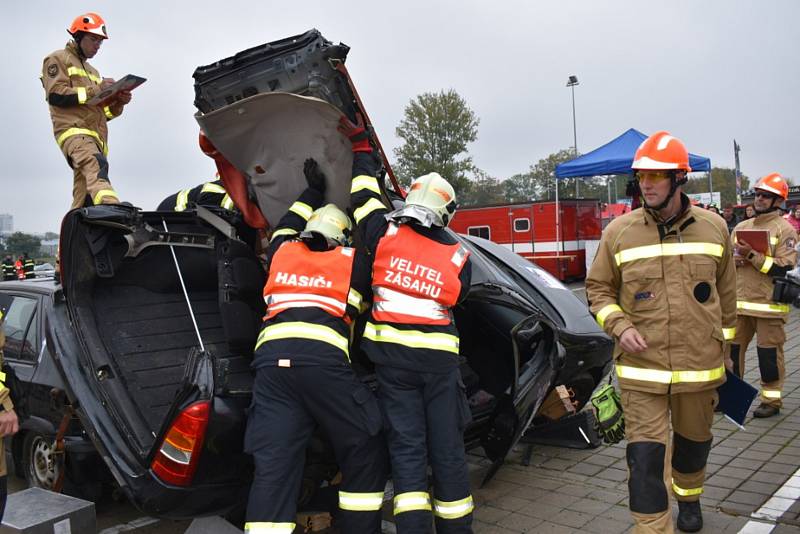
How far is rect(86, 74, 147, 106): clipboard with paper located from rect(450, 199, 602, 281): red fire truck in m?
12.1

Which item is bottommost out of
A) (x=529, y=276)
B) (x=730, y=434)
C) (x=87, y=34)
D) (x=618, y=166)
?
(x=730, y=434)

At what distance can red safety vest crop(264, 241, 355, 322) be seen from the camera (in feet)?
10.8

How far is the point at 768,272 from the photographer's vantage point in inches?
214

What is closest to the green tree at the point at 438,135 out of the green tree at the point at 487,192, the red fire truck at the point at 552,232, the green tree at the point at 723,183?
the green tree at the point at 487,192

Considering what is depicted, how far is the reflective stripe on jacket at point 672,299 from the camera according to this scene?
3.28m

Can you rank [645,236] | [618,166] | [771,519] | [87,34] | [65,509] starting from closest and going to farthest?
[65,509]
[645,236]
[771,519]
[87,34]
[618,166]

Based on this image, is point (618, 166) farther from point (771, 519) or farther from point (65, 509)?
point (65, 509)

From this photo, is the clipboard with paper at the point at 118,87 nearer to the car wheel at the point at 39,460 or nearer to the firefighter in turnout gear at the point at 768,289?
the car wheel at the point at 39,460

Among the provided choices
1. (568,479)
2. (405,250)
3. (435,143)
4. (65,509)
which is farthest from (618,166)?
(435,143)

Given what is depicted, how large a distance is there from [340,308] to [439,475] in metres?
0.94

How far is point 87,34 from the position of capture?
17.7 feet

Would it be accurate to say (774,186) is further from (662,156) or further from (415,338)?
(415,338)

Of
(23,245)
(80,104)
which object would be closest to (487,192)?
(23,245)

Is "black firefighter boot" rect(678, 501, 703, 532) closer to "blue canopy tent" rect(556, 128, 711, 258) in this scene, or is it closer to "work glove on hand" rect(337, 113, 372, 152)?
"work glove on hand" rect(337, 113, 372, 152)
